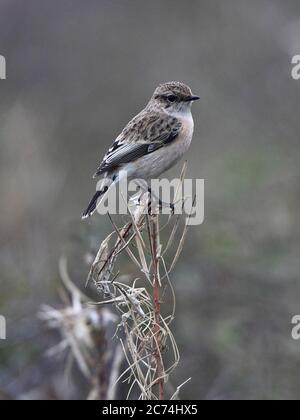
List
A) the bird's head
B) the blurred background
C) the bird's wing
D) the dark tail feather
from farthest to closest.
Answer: the blurred background
the bird's head
the bird's wing
the dark tail feather

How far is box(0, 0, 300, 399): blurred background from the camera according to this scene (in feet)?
25.1

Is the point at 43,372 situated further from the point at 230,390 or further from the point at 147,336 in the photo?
the point at 147,336

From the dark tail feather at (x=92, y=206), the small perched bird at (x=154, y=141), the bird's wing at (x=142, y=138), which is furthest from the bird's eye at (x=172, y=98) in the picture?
the dark tail feather at (x=92, y=206)

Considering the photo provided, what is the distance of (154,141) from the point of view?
23.0 ft

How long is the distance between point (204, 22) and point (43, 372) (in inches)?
294

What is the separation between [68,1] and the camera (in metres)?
15.0

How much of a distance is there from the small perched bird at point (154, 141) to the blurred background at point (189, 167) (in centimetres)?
52

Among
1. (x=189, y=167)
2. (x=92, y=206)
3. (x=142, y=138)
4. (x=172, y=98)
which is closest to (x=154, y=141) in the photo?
(x=142, y=138)

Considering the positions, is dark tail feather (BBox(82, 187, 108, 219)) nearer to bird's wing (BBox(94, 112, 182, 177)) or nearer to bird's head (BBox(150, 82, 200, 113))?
bird's wing (BBox(94, 112, 182, 177))

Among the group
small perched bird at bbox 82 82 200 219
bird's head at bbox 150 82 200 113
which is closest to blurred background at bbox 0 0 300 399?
small perched bird at bbox 82 82 200 219

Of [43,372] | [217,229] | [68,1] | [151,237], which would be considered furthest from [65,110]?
[151,237]

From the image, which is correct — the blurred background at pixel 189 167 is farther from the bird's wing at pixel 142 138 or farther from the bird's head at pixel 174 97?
the bird's head at pixel 174 97

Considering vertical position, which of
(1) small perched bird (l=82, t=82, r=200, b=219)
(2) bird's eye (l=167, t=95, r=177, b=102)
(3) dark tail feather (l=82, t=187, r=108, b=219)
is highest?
(2) bird's eye (l=167, t=95, r=177, b=102)

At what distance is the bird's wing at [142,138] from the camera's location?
22.5 feet
